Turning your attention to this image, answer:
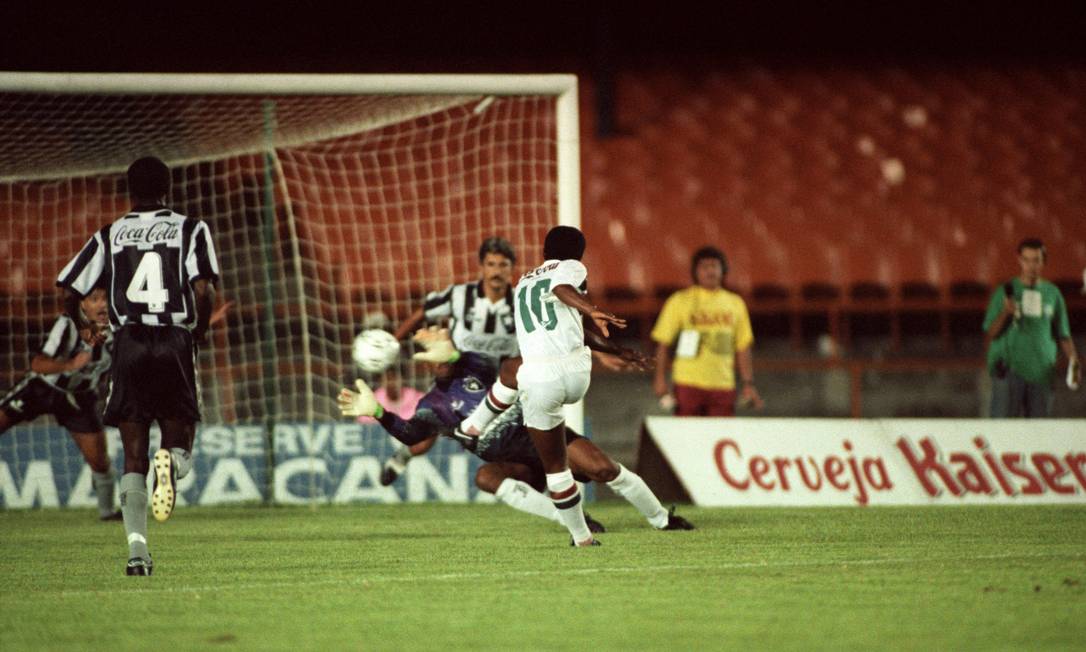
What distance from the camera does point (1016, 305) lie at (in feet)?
38.0

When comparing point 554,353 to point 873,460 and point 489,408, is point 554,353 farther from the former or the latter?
point 873,460

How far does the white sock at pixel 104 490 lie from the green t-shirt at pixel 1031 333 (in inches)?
254

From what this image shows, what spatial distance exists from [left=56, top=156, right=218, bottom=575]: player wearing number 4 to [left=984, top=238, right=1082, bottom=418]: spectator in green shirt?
6809mm

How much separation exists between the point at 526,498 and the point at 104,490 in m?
3.58

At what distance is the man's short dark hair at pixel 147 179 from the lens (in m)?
6.64

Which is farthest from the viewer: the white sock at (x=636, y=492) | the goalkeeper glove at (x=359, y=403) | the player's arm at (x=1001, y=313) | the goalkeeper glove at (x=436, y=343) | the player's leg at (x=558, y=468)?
the player's arm at (x=1001, y=313)

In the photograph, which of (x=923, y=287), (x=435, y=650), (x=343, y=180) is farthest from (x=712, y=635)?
(x=923, y=287)

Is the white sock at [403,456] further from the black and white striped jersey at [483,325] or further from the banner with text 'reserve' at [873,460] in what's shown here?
the banner with text 'reserve' at [873,460]

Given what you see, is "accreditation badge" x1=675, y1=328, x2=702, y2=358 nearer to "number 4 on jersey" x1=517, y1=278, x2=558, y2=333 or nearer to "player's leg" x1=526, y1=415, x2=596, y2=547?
"player's leg" x1=526, y1=415, x2=596, y2=547

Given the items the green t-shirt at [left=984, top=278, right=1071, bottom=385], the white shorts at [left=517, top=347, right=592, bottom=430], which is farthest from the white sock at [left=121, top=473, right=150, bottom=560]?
the green t-shirt at [left=984, top=278, right=1071, bottom=385]

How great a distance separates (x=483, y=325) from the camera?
9906 mm

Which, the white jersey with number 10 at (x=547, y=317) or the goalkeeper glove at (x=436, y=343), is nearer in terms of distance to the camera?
the white jersey with number 10 at (x=547, y=317)

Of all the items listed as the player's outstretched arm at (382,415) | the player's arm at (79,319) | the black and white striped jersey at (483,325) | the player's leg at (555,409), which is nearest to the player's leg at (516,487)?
the player's outstretched arm at (382,415)

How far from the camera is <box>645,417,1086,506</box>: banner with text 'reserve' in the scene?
1095cm
